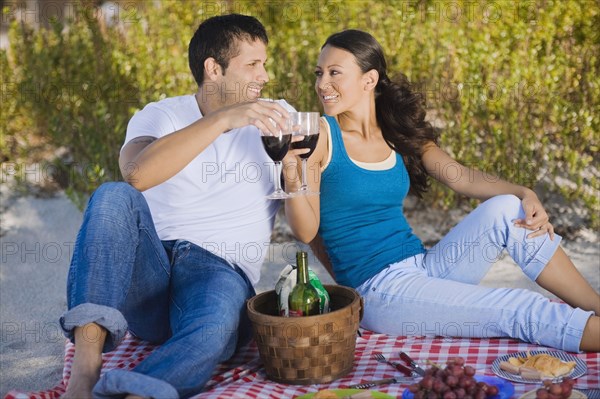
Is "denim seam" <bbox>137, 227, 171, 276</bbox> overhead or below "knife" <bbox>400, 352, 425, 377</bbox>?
overhead

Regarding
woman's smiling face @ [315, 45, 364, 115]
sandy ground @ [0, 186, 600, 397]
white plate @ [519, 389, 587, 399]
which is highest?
woman's smiling face @ [315, 45, 364, 115]

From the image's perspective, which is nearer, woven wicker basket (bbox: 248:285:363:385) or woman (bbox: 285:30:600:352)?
woven wicker basket (bbox: 248:285:363:385)

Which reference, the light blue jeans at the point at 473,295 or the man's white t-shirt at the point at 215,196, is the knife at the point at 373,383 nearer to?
the light blue jeans at the point at 473,295

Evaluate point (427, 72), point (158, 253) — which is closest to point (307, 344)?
point (158, 253)

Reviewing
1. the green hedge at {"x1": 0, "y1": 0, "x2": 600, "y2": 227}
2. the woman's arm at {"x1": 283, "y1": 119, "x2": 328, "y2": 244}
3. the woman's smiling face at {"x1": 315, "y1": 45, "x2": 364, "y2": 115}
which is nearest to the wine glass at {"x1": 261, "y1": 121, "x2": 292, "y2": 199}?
the woman's arm at {"x1": 283, "y1": 119, "x2": 328, "y2": 244}

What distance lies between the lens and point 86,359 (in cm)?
278

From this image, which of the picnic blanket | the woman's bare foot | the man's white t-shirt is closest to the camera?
the woman's bare foot

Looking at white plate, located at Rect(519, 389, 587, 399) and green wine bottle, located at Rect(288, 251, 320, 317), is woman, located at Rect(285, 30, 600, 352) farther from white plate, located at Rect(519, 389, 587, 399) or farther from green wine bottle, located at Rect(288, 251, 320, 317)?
white plate, located at Rect(519, 389, 587, 399)

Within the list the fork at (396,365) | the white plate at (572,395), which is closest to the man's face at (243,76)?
the fork at (396,365)

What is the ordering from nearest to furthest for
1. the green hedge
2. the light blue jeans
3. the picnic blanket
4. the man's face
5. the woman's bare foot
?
the woman's bare foot
the picnic blanket
the light blue jeans
the man's face
the green hedge

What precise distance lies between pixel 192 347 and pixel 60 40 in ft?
14.1

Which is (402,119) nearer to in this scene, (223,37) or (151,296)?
(223,37)

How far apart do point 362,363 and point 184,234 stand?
0.89m

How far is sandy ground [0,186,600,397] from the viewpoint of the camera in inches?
153
